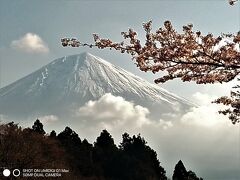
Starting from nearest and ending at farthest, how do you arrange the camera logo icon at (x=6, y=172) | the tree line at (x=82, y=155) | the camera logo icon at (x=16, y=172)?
1. the camera logo icon at (x=6, y=172)
2. the camera logo icon at (x=16, y=172)
3. the tree line at (x=82, y=155)

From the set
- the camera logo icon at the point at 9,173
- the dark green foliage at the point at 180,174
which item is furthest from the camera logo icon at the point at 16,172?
the dark green foliage at the point at 180,174

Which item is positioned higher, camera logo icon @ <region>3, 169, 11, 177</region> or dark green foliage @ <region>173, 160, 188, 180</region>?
dark green foliage @ <region>173, 160, 188, 180</region>

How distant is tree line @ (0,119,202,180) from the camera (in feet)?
98.4

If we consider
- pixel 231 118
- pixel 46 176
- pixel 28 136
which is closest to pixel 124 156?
pixel 28 136

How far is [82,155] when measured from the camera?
52688mm

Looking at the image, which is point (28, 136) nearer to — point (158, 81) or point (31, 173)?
point (31, 173)

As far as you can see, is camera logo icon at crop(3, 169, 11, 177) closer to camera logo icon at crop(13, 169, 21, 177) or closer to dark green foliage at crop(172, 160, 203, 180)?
camera logo icon at crop(13, 169, 21, 177)

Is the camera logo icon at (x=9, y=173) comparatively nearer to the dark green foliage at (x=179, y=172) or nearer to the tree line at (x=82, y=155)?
the tree line at (x=82, y=155)

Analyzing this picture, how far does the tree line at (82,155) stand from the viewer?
98.4ft

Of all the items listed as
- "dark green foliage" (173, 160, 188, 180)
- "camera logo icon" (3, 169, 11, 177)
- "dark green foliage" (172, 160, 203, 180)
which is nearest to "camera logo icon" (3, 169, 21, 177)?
"camera logo icon" (3, 169, 11, 177)

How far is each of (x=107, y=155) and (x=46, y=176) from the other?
83.0ft

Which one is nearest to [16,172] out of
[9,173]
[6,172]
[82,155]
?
[9,173]

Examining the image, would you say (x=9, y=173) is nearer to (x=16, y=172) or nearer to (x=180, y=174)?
(x=16, y=172)

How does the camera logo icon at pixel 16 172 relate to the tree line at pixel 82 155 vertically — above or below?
below
